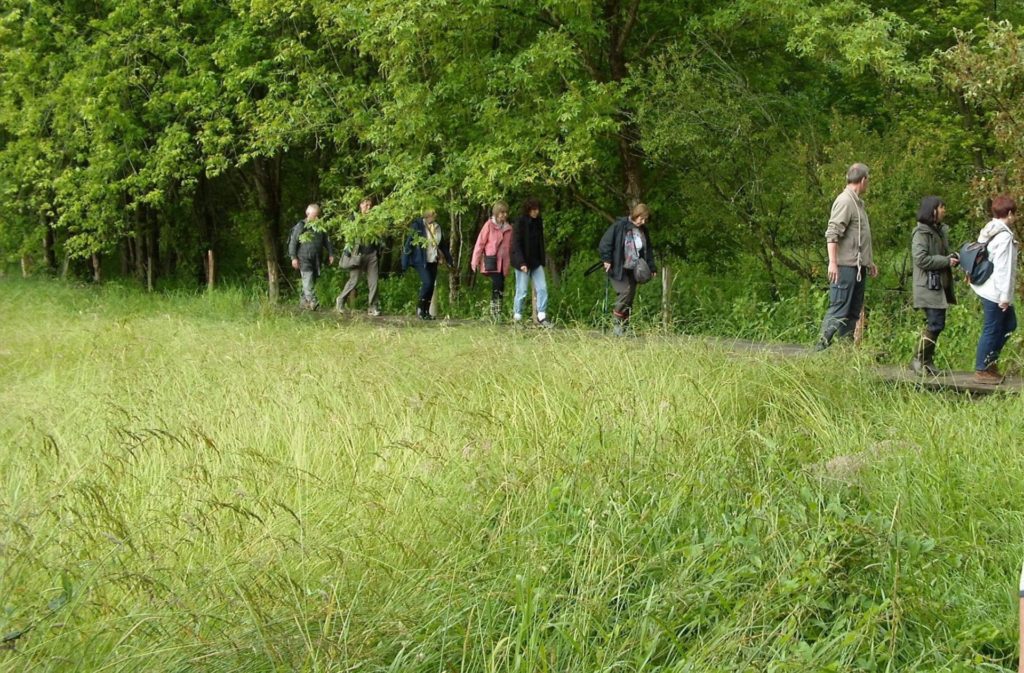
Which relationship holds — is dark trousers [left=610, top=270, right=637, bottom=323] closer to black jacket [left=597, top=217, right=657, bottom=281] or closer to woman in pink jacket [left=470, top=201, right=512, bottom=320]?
black jacket [left=597, top=217, right=657, bottom=281]

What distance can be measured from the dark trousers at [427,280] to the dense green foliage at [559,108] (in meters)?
1.12

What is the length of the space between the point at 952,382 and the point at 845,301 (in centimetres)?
126

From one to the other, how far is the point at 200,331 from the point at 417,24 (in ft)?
15.5

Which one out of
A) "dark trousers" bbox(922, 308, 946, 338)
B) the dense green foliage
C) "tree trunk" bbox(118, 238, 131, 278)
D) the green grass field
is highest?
the dense green foliage

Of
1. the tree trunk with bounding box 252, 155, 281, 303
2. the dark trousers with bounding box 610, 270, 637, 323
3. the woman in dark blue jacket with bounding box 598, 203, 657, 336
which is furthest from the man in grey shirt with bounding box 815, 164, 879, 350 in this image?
the tree trunk with bounding box 252, 155, 281, 303

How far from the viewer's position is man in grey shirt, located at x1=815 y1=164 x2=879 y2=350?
994 centimetres

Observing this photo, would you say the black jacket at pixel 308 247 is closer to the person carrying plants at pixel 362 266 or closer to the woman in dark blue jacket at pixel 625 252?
the person carrying plants at pixel 362 266

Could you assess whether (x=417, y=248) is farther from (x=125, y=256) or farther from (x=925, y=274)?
(x=125, y=256)

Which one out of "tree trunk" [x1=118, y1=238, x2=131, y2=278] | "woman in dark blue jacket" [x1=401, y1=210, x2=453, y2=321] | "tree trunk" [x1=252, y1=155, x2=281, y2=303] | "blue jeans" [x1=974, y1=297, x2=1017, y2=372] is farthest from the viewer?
"tree trunk" [x1=118, y1=238, x2=131, y2=278]

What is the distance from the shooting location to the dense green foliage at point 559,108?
13.3m

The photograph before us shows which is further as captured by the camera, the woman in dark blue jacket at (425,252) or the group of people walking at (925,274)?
the woman in dark blue jacket at (425,252)

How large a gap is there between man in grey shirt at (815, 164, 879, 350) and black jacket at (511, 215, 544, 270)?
576 cm

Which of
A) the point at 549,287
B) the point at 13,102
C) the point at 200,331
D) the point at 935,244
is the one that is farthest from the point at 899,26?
the point at 13,102

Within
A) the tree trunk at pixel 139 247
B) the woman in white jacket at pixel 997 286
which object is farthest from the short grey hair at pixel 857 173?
the tree trunk at pixel 139 247
